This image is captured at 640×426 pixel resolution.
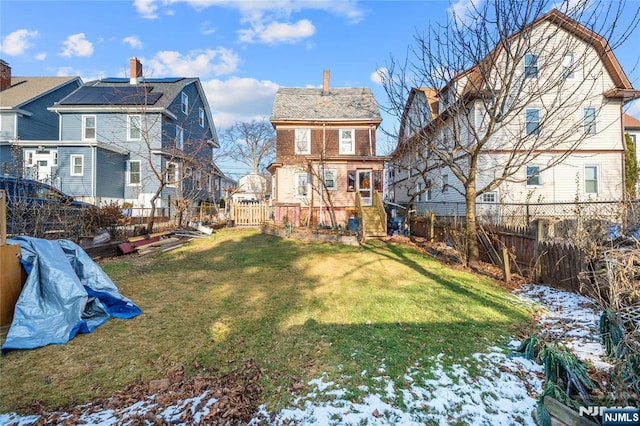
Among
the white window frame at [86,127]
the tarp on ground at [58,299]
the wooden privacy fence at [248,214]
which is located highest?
the white window frame at [86,127]

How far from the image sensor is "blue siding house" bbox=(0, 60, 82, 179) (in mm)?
18969

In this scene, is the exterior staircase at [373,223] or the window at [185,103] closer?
the exterior staircase at [373,223]

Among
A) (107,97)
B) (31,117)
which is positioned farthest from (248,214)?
(31,117)

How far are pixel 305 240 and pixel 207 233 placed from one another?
14.7ft

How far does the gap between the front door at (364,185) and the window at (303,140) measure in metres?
3.54

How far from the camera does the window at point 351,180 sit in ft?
60.2

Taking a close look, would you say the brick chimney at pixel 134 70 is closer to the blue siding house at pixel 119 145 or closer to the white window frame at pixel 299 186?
the blue siding house at pixel 119 145

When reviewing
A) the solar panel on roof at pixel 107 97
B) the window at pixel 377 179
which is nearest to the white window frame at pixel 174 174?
the solar panel on roof at pixel 107 97

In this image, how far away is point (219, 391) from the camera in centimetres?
316

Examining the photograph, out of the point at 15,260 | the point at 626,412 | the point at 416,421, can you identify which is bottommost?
the point at 416,421

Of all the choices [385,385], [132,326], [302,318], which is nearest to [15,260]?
[132,326]

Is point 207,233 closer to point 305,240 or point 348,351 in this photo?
point 305,240

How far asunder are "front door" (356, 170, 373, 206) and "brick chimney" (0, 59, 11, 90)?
26.7m

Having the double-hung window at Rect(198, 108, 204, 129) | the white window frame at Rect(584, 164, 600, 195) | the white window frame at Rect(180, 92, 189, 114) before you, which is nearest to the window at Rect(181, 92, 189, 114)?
the white window frame at Rect(180, 92, 189, 114)
